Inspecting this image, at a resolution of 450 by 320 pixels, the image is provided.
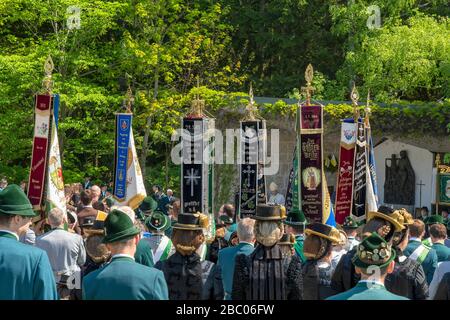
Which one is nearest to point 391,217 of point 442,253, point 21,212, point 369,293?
point 442,253

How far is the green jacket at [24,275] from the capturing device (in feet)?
22.7

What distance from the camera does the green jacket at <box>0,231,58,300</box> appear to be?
692cm

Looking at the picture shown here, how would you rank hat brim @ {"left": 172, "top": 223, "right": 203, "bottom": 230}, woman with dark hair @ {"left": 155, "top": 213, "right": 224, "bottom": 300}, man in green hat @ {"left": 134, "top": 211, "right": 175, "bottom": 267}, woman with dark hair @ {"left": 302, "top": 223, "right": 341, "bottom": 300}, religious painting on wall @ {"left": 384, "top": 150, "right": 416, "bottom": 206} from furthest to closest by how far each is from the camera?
religious painting on wall @ {"left": 384, "top": 150, "right": 416, "bottom": 206} < man in green hat @ {"left": 134, "top": 211, "right": 175, "bottom": 267} < woman with dark hair @ {"left": 302, "top": 223, "right": 341, "bottom": 300} < hat brim @ {"left": 172, "top": 223, "right": 203, "bottom": 230} < woman with dark hair @ {"left": 155, "top": 213, "right": 224, "bottom": 300}

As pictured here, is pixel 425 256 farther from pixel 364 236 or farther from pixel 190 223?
pixel 190 223

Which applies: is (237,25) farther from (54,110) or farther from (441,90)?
(54,110)

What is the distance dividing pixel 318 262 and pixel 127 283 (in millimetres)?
3207

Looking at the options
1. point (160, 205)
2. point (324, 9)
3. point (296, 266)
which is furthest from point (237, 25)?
point (296, 266)

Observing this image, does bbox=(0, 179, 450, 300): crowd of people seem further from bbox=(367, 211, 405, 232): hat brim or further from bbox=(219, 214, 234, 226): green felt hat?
bbox=(219, 214, 234, 226): green felt hat

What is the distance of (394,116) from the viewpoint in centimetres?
3100

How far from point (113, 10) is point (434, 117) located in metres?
10.3

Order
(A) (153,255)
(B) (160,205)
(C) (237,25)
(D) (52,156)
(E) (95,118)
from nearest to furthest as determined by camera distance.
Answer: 1. (A) (153,255)
2. (D) (52,156)
3. (B) (160,205)
4. (E) (95,118)
5. (C) (237,25)

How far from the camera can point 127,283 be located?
6.68 meters

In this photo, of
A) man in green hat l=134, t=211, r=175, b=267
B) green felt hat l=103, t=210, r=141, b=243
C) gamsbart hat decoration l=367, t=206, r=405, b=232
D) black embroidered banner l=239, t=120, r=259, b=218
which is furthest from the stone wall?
green felt hat l=103, t=210, r=141, b=243

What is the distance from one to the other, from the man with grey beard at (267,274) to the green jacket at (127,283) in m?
2.31
